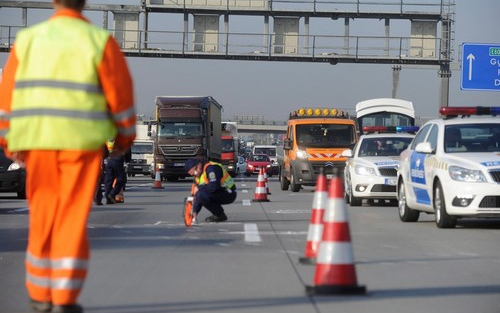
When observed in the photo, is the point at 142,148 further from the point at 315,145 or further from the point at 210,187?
the point at 210,187

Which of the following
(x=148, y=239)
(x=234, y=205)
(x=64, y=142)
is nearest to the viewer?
(x=64, y=142)

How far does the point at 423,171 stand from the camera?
58.2 feet

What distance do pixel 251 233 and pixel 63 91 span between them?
9.05m

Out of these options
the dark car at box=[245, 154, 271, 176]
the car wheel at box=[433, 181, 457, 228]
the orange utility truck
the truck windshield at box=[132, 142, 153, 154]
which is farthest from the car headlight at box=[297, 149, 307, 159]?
the dark car at box=[245, 154, 271, 176]

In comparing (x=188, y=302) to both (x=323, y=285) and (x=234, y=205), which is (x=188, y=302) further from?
(x=234, y=205)

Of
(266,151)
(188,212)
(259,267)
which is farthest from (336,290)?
(266,151)

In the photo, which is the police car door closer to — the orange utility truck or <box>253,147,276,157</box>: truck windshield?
the orange utility truck

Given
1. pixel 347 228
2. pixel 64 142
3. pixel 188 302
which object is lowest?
pixel 188 302

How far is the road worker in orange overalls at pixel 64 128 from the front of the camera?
23.2ft

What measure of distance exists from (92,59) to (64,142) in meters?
0.52

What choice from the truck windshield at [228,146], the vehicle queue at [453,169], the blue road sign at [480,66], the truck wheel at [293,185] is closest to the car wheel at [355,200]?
the vehicle queue at [453,169]

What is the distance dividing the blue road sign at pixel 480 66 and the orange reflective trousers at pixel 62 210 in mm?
33503

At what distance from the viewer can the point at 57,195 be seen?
7.10 m

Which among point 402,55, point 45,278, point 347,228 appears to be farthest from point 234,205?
point 402,55
